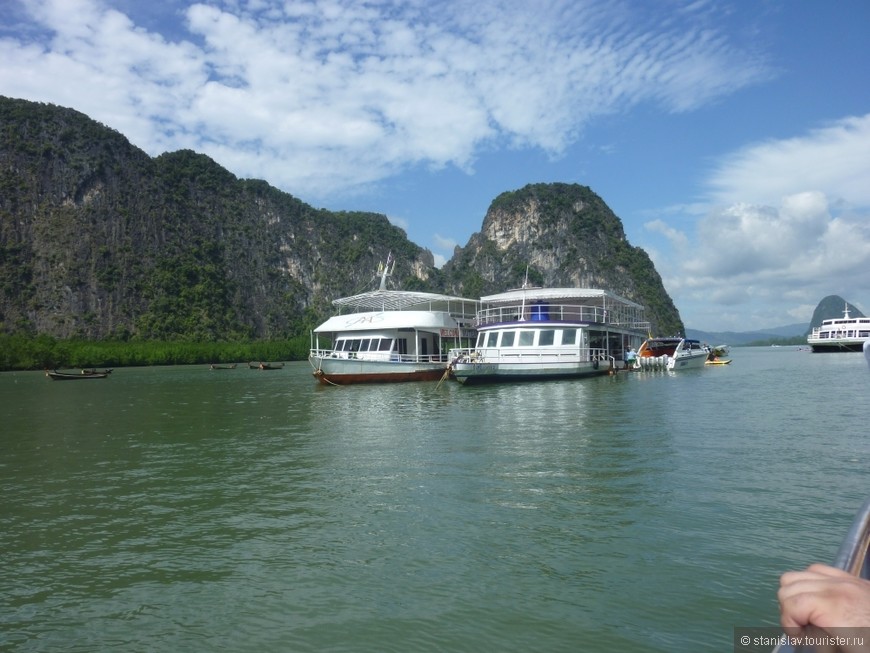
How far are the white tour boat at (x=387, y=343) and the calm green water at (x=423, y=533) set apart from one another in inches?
656

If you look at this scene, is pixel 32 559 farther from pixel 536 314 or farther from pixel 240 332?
pixel 240 332

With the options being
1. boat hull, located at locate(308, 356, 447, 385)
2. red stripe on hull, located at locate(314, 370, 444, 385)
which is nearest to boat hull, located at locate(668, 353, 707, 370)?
red stripe on hull, located at locate(314, 370, 444, 385)

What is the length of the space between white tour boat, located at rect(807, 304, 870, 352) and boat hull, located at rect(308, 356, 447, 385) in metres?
56.6

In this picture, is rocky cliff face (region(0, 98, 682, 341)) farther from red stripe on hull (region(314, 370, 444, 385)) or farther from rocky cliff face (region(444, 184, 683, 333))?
red stripe on hull (region(314, 370, 444, 385))

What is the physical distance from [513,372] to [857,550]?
91.9 ft

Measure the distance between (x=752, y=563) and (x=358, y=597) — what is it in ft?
12.6

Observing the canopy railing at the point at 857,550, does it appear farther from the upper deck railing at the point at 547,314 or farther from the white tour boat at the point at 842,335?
the white tour boat at the point at 842,335

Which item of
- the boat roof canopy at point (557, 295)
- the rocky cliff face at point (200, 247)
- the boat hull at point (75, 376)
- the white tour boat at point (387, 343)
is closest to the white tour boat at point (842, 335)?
the boat roof canopy at point (557, 295)

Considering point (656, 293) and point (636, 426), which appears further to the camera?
point (656, 293)

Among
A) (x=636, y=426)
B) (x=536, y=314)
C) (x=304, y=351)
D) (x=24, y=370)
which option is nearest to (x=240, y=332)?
(x=304, y=351)

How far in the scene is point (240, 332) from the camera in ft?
376

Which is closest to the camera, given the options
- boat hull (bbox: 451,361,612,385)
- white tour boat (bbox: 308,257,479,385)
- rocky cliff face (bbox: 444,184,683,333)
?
boat hull (bbox: 451,361,612,385)

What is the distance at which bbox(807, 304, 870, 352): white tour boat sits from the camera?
228 ft

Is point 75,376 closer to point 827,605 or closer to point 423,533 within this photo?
point 423,533
